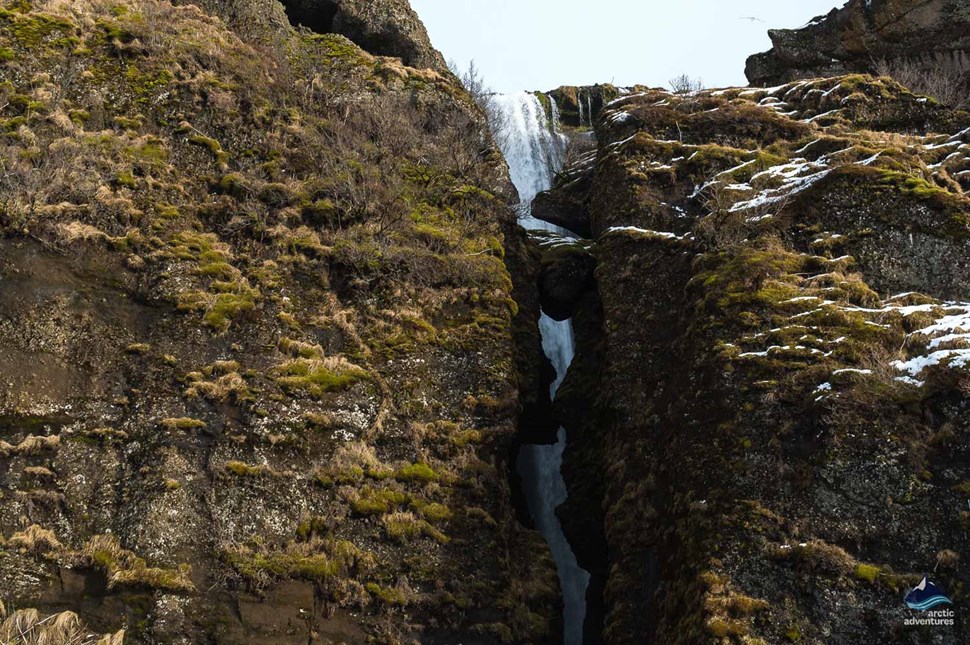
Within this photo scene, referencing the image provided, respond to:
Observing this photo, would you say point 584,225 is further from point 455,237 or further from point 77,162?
point 77,162

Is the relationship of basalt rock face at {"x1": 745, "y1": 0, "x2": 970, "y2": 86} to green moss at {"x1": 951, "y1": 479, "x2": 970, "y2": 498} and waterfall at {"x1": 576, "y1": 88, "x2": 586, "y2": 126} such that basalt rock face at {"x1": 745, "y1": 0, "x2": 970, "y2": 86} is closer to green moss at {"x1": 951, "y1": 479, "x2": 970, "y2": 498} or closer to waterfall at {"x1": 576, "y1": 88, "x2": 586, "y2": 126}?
waterfall at {"x1": 576, "y1": 88, "x2": 586, "y2": 126}

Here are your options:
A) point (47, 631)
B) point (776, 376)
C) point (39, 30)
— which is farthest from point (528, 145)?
point (47, 631)

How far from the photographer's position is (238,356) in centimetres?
1703

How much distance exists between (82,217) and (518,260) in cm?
1271

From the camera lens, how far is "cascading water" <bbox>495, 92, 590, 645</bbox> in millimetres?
22406

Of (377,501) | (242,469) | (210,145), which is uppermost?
(210,145)

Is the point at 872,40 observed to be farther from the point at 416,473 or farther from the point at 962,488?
the point at 416,473

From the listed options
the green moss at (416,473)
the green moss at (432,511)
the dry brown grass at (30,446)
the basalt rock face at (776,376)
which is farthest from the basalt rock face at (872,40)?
the dry brown grass at (30,446)

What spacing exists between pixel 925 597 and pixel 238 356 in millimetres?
14661

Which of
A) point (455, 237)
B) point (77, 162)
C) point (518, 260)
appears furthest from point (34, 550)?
point (518, 260)

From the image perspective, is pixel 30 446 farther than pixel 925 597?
Yes

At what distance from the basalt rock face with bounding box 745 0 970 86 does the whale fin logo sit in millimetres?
32676

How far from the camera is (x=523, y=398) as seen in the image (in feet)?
65.9

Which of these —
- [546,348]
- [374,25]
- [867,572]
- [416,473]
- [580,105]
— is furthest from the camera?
[580,105]
